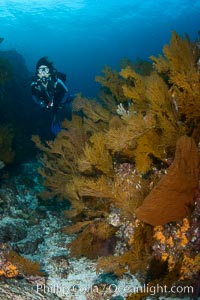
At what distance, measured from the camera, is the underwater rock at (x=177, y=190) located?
2.57 m

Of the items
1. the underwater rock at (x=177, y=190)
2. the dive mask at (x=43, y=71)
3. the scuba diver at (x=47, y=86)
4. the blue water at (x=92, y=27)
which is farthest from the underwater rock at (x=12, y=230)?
the blue water at (x=92, y=27)

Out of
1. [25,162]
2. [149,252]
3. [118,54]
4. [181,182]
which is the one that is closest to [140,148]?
[181,182]

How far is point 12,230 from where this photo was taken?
15.7 ft

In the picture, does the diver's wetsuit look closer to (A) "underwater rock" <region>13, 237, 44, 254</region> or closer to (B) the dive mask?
(B) the dive mask

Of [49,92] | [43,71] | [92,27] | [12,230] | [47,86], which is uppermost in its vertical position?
[92,27]

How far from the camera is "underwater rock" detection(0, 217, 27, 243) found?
4.59 metres

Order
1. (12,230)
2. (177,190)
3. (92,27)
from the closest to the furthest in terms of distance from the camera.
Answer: (177,190), (12,230), (92,27)

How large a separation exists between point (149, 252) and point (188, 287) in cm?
59

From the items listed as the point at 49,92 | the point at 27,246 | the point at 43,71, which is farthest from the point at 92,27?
the point at 27,246

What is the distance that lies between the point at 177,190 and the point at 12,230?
3.43 metres

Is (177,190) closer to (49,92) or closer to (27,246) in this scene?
(27,246)

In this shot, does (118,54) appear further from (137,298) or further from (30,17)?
(137,298)

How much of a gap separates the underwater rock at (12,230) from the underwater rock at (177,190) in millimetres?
2785

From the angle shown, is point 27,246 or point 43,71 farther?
point 43,71
